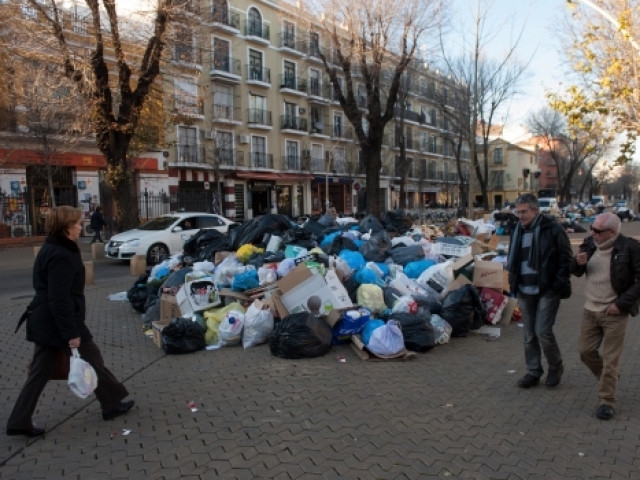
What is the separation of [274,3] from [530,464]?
39.4 m

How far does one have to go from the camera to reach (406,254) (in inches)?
317

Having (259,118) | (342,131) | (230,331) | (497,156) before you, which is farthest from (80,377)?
(497,156)

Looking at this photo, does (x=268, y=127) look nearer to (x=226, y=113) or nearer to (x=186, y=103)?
(x=226, y=113)

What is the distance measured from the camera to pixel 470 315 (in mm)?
6156

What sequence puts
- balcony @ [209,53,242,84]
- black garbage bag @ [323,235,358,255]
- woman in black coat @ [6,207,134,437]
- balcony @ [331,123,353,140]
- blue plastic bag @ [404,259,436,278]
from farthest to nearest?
1. balcony @ [331,123,353,140]
2. balcony @ [209,53,242,84]
3. black garbage bag @ [323,235,358,255]
4. blue plastic bag @ [404,259,436,278]
5. woman in black coat @ [6,207,134,437]

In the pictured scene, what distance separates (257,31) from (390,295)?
3496 centimetres

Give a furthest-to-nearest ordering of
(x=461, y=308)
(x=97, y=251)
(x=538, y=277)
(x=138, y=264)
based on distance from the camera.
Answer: (x=97, y=251) → (x=138, y=264) → (x=461, y=308) → (x=538, y=277)

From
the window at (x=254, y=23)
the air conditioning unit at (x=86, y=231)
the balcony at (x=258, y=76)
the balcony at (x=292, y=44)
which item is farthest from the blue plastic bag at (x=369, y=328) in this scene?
the balcony at (x=292, y=44)

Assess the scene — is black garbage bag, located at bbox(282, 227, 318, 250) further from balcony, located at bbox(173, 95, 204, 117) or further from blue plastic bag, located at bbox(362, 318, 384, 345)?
balcony, located at bbox(173, 95, 204, 117)

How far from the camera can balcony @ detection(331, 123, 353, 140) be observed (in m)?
44.6

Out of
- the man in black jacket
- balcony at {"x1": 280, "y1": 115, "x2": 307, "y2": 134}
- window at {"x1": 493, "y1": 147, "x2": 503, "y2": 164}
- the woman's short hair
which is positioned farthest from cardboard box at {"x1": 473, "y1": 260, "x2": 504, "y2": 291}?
window at {"x1": 493, "y1": 147, "x2": 503, "y2": 164}

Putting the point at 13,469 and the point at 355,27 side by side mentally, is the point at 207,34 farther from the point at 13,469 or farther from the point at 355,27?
the point at 13,469

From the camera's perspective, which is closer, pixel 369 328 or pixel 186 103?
pixel 369 328

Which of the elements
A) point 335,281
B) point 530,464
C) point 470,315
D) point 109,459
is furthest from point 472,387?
point 109,459
